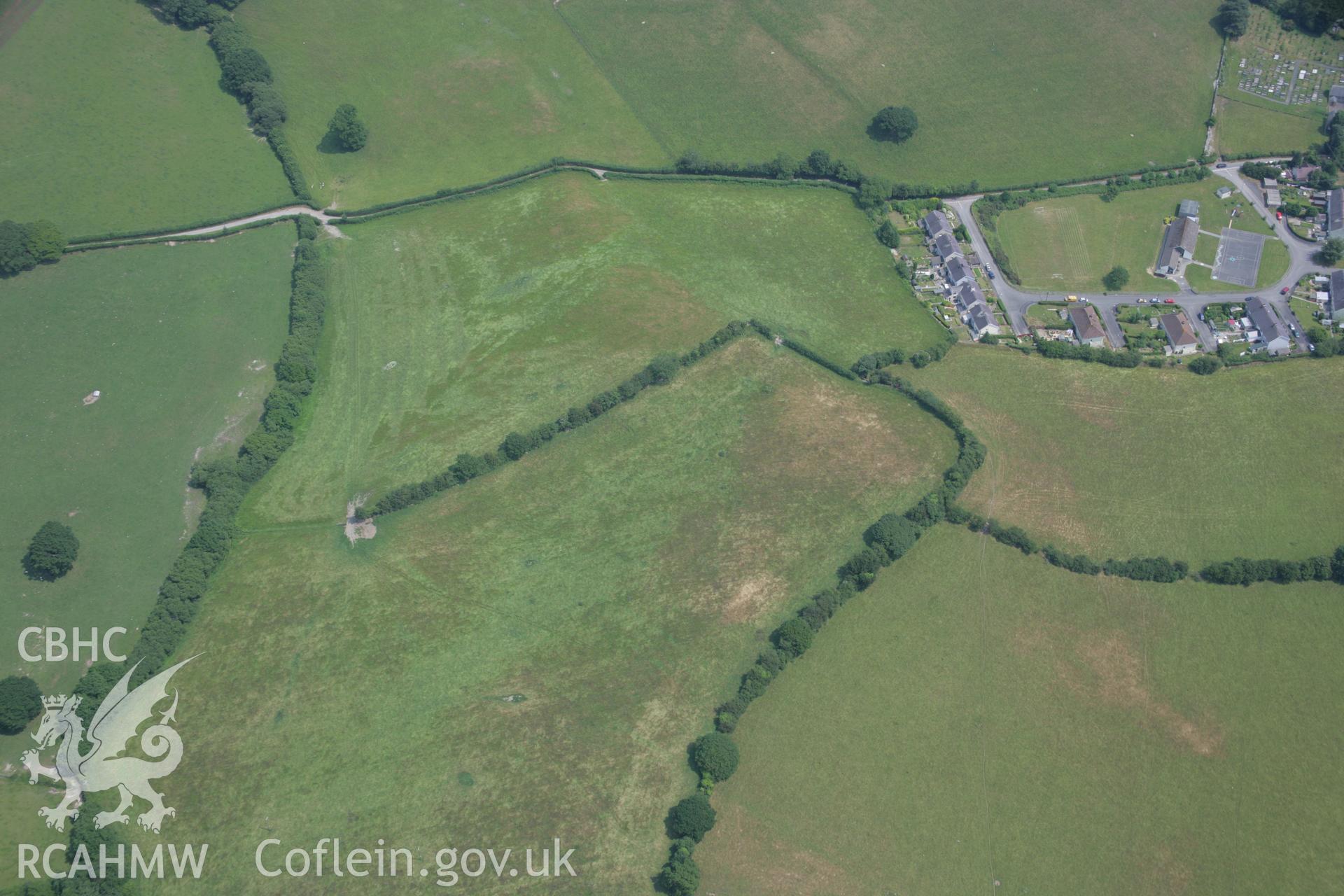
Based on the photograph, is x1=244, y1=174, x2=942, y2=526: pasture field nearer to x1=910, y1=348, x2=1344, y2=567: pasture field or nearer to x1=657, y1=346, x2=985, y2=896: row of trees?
x1=657, y1=346, x2=985, y2=896: row of trees

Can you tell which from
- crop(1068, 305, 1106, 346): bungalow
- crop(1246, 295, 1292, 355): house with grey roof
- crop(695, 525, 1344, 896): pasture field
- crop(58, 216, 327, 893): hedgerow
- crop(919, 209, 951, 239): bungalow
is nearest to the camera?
crop(695, 525, 1344, 896): pasture field

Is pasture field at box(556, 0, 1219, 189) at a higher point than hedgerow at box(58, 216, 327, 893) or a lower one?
higher

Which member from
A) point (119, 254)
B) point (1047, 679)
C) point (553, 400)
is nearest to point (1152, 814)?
point (1047, 679)

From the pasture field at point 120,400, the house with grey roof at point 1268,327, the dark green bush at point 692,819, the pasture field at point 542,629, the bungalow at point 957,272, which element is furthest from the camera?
the bungalow at point 957,272

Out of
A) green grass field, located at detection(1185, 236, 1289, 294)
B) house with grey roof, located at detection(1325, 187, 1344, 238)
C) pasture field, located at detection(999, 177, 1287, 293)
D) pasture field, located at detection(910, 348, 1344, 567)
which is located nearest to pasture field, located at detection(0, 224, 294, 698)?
pasture field, located at detection(910, 348, 1344, 567)

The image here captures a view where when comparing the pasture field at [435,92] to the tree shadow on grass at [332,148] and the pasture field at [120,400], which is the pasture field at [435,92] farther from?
the pasture field at [120,400]

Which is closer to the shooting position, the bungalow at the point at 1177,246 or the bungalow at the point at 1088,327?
the bungalow at the point at 1088,327

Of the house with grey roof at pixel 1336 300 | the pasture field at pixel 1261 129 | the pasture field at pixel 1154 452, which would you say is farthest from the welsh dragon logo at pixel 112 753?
the pasture field at pixel 1261 129
